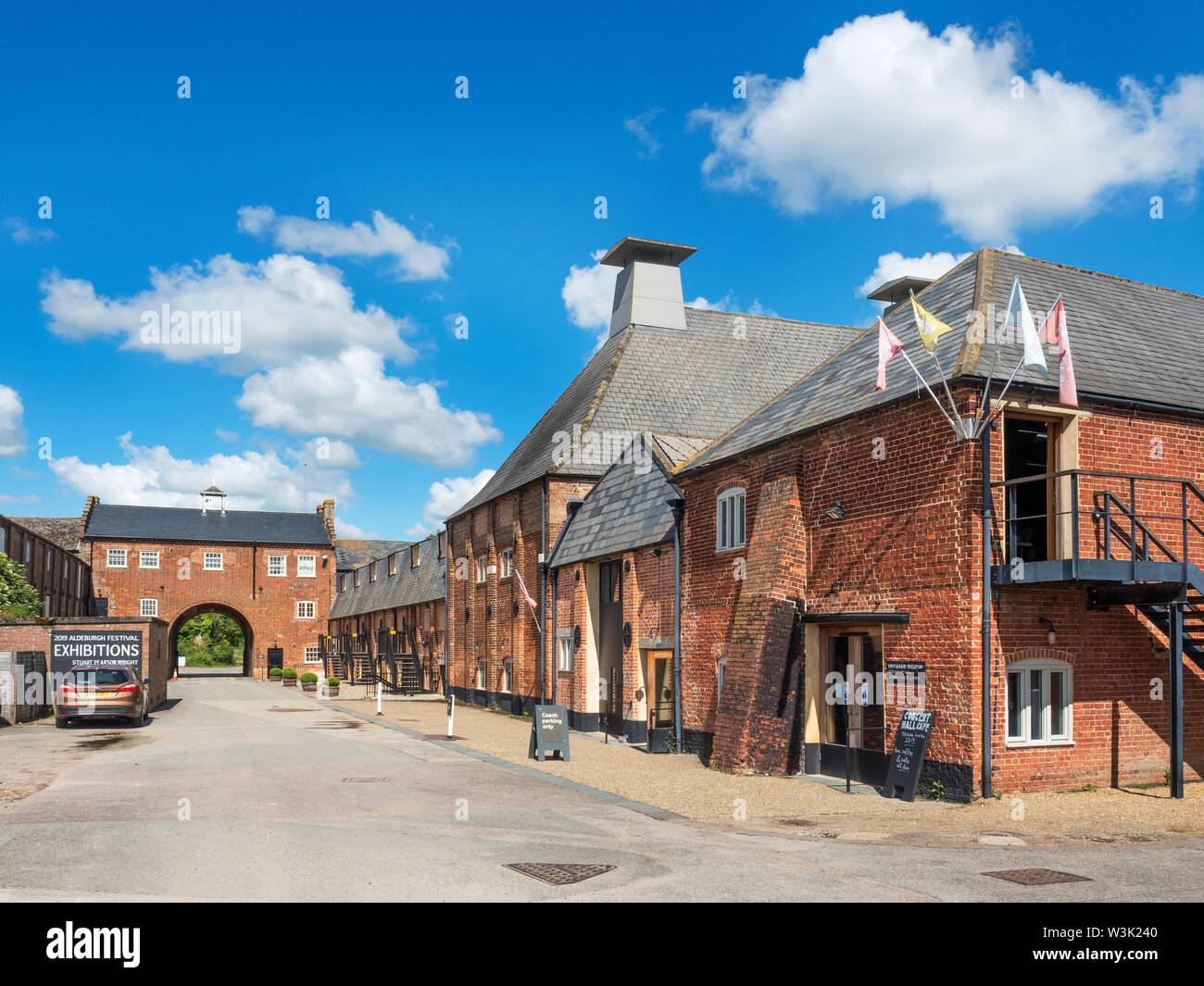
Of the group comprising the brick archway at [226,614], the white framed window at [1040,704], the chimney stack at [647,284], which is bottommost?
the brick archway at [226,614]

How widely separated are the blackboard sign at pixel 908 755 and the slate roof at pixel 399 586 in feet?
104

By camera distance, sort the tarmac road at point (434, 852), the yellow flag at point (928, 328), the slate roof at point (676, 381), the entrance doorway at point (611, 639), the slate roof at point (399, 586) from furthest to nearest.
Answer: the slate roof at point (399, 586)
the slate roof at point (676, 381)
the entrance doorway at point (611, 639)
the yellow flag at point (928, 328)
the tarmac road at point (434, 852)

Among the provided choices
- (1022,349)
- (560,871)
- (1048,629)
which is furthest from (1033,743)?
(560,871)

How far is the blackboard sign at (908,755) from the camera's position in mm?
14008

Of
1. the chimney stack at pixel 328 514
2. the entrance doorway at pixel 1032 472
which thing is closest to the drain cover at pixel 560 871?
the entrance doorway at pixel 1032 472

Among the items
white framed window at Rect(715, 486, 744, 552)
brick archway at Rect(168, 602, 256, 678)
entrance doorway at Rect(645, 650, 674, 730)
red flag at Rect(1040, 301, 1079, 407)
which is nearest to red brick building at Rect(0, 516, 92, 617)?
brick archway at Rect(168, 602, 256, 678)

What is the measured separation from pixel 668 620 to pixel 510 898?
1407 centimetres

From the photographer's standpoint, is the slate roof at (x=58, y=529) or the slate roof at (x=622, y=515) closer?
the slate roof at (x=622, y=515)

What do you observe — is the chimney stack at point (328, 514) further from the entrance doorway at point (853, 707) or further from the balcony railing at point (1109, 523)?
the balcony railing at point (1109, 523)

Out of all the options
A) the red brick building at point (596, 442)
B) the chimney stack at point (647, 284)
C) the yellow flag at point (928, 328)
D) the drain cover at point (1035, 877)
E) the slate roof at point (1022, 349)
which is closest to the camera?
the drain cover at point (1035, 877)

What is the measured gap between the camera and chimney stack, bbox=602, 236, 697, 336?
35.3m

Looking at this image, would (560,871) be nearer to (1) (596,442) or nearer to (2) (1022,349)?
(2) (1022,349)

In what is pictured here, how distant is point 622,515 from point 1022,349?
12.1 metres

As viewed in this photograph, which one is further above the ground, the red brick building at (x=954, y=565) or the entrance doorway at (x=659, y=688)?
the red brick building at (x=954, y=565)
